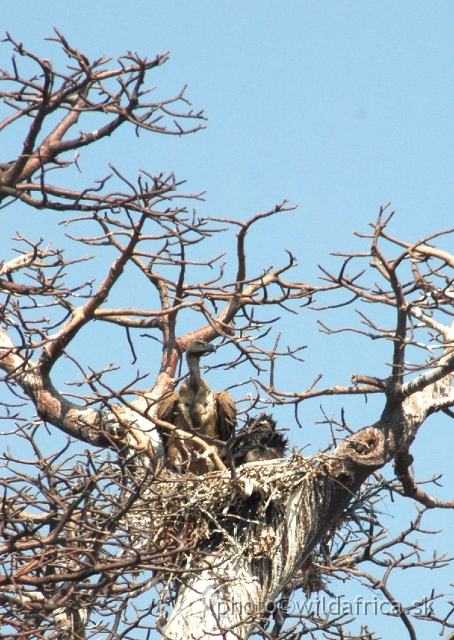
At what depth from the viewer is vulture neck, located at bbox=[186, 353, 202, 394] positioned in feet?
29.7

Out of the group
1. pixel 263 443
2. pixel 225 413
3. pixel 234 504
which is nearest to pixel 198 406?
pixel 225 413

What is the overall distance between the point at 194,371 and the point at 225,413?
1.56 feet

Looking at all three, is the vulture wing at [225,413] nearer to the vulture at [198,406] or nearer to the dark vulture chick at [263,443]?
the vulture at [198,406]

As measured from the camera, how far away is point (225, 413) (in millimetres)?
9156

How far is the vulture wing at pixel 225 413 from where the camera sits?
9148 millimetres

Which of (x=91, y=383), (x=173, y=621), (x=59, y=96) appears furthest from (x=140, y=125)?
(x=173, y=621)

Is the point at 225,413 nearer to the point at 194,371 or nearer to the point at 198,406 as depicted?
the point at 198,406

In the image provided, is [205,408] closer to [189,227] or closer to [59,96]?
[189,227]

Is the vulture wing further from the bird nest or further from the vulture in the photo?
the bird nest

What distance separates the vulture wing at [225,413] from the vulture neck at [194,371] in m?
0.21

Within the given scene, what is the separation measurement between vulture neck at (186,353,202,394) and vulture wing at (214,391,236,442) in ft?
0.68

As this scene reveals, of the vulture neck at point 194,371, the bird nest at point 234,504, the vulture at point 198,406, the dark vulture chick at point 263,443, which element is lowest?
the bird nest at point 234,504

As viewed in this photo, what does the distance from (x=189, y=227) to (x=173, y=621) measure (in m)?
2.80

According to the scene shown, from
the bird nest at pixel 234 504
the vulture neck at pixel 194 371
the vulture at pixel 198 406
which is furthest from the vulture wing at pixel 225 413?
the bird nest at pixel 234 504
